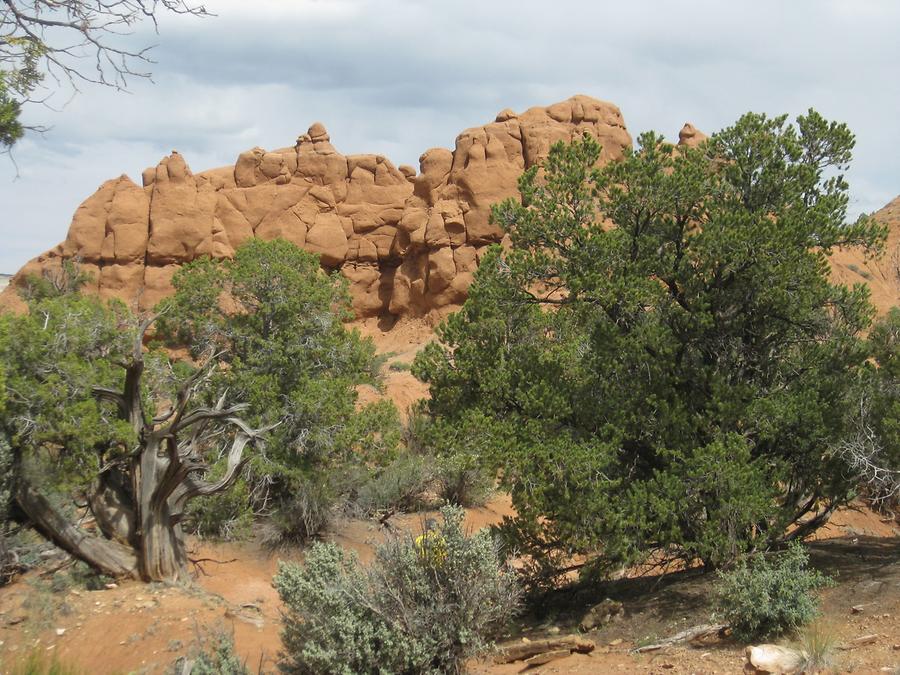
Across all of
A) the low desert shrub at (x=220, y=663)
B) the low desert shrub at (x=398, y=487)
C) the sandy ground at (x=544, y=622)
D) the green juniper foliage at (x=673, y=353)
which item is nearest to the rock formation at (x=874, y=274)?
the low desert shrub at (x=398, y=487)

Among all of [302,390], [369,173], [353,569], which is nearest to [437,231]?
[369,173]

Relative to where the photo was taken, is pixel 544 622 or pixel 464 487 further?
pixel 464 487

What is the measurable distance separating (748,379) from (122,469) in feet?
30.0

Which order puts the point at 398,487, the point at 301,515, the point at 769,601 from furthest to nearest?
the point at 398,487, the point at 301,515, the point at 769,601

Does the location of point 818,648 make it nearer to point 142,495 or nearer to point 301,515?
point 142,495

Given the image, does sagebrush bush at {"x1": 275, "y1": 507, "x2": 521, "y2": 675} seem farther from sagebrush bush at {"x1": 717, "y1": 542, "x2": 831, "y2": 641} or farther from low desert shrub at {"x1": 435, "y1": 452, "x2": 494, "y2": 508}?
low desert shrub at {"x1": 435, "y1": 452, "x2": 494, "y2": 508}

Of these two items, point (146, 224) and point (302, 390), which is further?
point (146, 224)

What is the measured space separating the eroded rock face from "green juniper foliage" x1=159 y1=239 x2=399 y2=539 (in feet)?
84.4

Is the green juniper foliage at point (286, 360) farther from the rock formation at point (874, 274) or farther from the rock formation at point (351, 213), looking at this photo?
the rock formation at point (874, 274)

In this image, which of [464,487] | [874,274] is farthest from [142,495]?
[874,274]

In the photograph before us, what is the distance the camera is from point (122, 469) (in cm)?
1244

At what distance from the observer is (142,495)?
11.8 metres

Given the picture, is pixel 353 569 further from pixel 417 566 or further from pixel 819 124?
pixel 819 124

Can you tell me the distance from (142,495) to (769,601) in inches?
332
